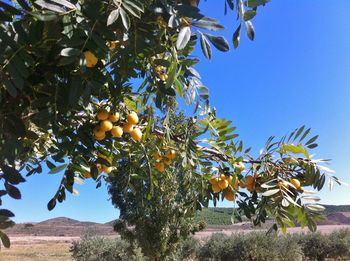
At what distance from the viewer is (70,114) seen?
52.5 inches

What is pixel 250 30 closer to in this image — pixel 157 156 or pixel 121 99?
pixel 121 99

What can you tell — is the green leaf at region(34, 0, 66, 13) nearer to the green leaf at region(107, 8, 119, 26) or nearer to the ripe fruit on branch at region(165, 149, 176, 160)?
the green leaf at region(107, 8, 119, 26)

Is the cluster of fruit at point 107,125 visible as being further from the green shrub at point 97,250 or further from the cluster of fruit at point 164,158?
the green shrub at point 97,250

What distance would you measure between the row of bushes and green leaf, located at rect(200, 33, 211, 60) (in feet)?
54.4

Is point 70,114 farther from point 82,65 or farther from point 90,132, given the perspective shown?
point 82,65

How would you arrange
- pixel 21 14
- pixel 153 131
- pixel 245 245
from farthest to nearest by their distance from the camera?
pixel 245 245 < pixel 153 131 < pixel 21 14

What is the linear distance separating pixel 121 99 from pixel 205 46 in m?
0.57

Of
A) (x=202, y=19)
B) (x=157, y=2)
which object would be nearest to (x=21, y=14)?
(x=157, y=2)

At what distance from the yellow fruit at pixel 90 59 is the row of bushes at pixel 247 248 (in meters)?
16.6

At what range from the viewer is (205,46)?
41.7 inches

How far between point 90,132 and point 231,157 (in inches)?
31.1

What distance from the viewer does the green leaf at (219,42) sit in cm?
105

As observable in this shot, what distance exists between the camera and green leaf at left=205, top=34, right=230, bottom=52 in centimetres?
105

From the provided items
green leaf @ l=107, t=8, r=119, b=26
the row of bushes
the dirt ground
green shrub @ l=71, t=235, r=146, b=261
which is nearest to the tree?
green leaf @ l=107, t=8, r=119, b=26
